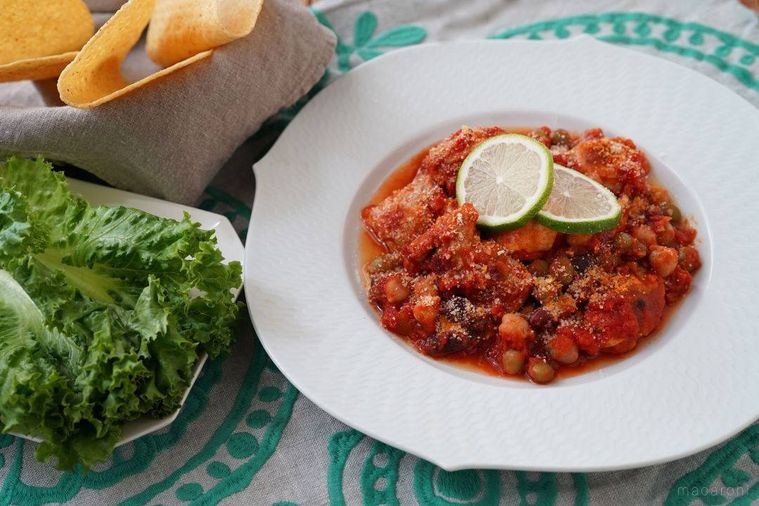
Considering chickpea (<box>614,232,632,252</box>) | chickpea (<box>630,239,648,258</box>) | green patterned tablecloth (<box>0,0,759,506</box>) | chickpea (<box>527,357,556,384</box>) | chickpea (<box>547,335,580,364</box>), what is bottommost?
green patterned tablecloth (<box>0,0,759,506</box>)

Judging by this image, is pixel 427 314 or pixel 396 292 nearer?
pixel 427 314

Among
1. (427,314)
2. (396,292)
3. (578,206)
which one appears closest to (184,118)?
(396,292)

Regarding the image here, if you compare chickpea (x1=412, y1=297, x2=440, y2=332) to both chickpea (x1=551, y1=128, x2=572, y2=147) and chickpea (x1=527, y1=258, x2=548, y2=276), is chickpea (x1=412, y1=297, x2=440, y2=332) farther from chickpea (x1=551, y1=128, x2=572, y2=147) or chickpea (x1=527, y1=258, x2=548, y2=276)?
chickpea (x1=551, y1=128, x2=572, y2=147)

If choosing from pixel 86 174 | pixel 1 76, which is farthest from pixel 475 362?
pixel 1 76

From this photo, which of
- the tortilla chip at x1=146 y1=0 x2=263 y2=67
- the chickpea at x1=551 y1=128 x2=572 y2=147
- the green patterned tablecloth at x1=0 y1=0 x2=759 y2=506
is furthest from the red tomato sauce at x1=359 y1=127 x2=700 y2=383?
the tortilla chip at x1=146 y1=0 x2=263 y2=67

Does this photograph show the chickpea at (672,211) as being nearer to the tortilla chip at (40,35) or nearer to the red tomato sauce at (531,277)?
the red tomato sauce at (531,277)

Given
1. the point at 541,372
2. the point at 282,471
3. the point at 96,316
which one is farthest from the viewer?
the point at 541,372

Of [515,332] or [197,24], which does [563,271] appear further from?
[197,24]
